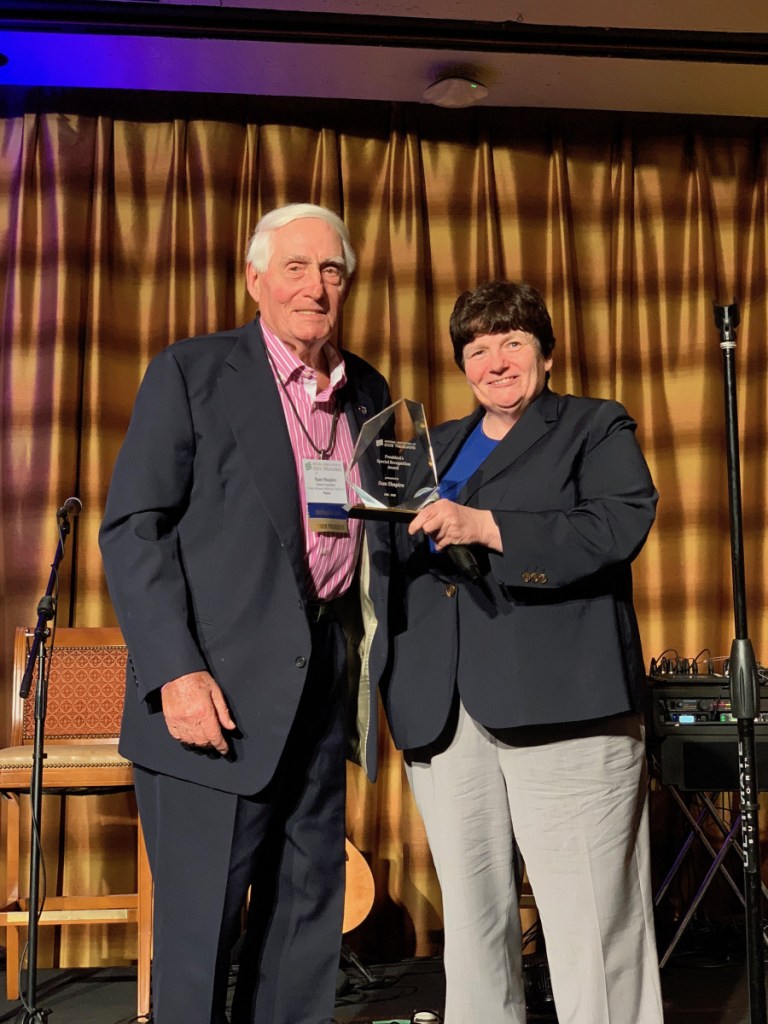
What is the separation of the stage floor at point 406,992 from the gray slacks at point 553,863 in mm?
944

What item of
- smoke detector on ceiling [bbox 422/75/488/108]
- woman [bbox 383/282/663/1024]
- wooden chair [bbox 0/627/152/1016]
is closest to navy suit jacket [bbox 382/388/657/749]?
woman [bbox 383/282/663/1024]

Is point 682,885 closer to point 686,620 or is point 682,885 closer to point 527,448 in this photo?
point 686,620

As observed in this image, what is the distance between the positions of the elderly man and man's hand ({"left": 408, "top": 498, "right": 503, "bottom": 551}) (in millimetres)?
191

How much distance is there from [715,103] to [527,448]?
103 inches

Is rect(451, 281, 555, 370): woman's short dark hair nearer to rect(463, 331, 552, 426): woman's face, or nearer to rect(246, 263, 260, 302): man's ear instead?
rect(463, 331, 552, 426): woman's face

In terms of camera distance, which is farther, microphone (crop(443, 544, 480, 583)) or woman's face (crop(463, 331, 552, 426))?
woman's face (crop(463, 331, 552, 426))

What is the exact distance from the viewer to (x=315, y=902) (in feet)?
6.81

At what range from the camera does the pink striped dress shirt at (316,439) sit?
2066 mm

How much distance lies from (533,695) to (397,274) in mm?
2516

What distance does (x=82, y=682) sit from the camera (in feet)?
12.4

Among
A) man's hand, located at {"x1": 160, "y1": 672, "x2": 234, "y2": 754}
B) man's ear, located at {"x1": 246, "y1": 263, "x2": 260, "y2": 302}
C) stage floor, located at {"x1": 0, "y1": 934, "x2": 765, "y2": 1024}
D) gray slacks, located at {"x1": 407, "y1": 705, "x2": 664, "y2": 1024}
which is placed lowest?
stage floor, located at {"x1": 0, "y1": 934, "x2": 765, "y2": 1024}

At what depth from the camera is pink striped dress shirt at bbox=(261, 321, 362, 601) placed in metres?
2.07

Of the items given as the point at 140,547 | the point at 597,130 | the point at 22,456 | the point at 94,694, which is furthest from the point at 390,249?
the point at 140,547

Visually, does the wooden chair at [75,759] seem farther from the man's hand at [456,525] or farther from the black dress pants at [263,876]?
the man's hand at [456,525]
